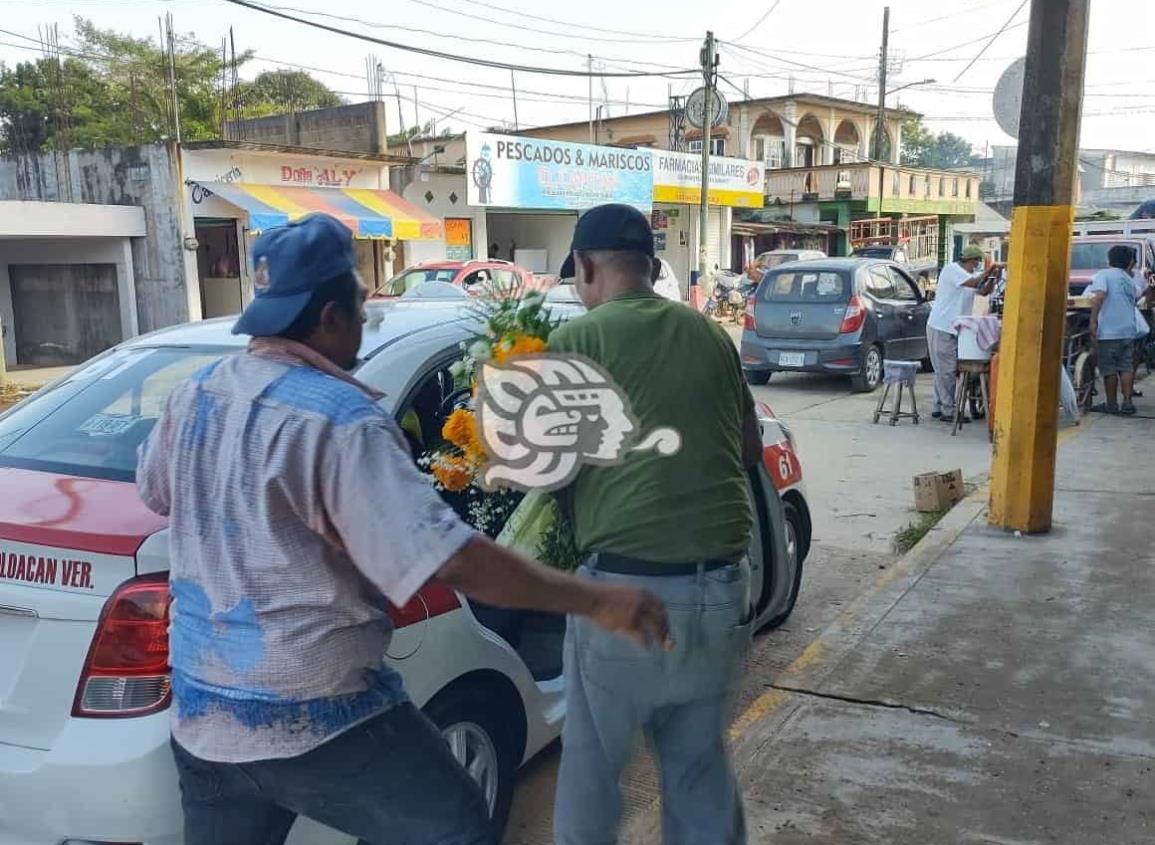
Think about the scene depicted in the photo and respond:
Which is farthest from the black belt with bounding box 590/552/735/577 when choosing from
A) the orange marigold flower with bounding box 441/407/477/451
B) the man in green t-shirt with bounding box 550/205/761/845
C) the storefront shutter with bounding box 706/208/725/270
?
the storefront shutter with bounding box 706/208/725/270

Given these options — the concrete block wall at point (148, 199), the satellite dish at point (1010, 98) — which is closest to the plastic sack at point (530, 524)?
the satellite dish at point (1010, 98)

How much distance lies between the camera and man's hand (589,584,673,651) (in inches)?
72.4

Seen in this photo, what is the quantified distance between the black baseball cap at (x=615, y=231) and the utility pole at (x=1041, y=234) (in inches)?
159

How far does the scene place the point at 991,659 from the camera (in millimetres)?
4410

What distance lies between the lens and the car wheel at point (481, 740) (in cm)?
291

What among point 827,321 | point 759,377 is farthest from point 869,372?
point 759,377

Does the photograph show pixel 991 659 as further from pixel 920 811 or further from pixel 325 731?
pixel 325 731

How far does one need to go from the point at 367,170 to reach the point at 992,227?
77.1 ft

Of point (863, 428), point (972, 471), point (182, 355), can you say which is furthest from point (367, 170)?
point (182, 355)

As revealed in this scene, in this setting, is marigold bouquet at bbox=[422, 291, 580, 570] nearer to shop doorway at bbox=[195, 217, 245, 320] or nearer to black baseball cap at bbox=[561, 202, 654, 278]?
black baseball cap at bbox=[561, 202, 654, 278]

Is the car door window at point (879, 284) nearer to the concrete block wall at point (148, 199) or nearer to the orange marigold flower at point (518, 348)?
→ the orange marigold flower at point (518, 348)

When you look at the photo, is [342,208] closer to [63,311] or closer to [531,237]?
[63,311]

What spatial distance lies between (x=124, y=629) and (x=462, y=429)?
1.03 meters

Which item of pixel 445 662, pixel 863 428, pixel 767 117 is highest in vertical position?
pixel 767 117
